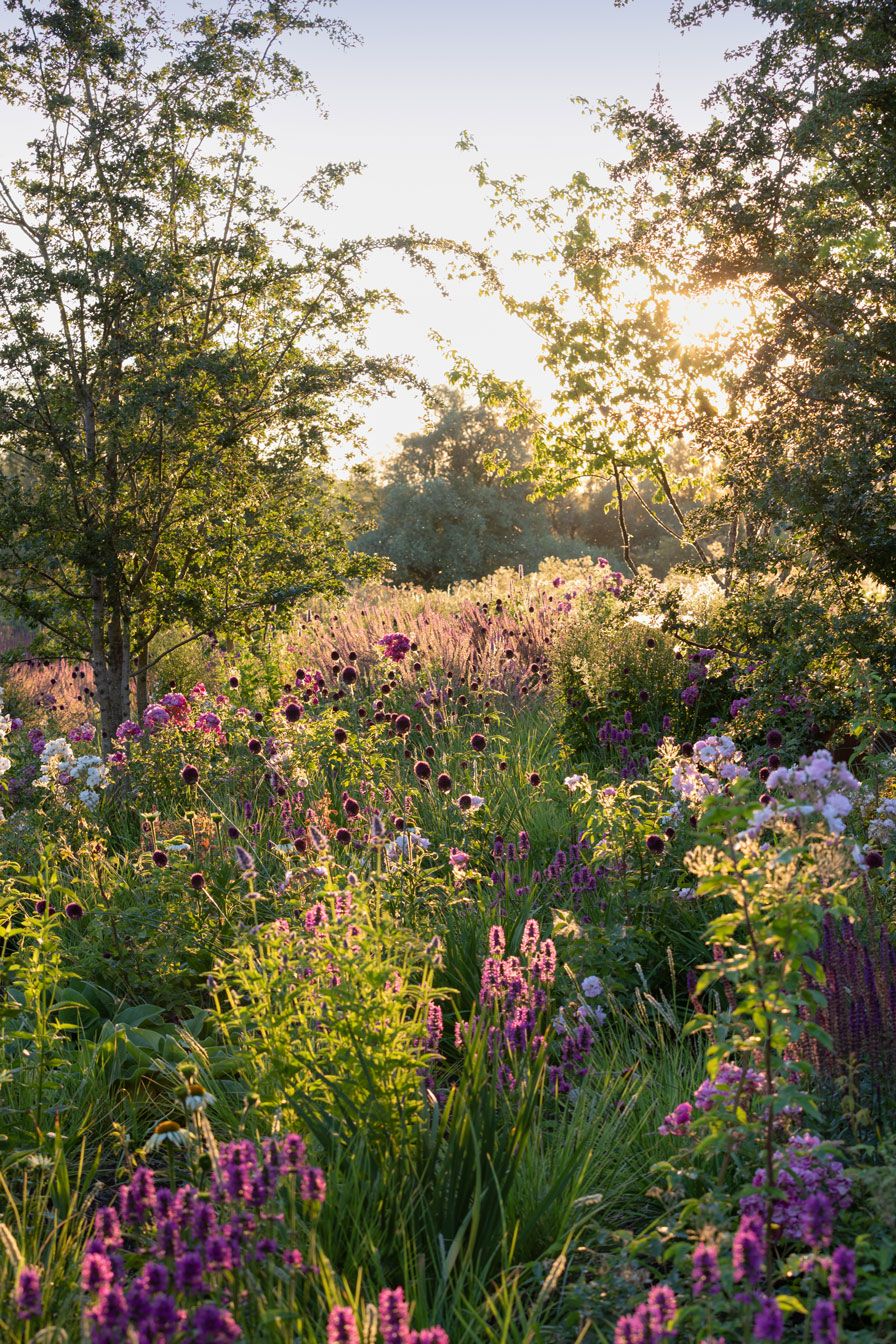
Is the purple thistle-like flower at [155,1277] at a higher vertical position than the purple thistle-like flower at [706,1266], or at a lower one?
higher

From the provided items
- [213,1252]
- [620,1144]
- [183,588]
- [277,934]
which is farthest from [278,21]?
[213,1252]

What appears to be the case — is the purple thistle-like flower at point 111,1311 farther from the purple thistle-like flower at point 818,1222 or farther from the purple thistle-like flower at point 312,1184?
the purple thistle-like flower at point 818,1222

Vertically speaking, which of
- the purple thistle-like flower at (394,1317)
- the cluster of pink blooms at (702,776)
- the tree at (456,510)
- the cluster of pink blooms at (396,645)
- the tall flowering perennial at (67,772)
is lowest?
the purple thistle-like flower at (394,1317)

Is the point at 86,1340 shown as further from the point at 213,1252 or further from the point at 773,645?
the point at 773,645

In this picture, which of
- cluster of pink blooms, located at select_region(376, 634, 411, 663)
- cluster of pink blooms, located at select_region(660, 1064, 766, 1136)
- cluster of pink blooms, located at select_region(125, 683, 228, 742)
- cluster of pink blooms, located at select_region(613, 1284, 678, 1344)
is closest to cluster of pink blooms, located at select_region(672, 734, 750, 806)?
cluster of pink blooms, located at select_region(660, 1064, 766, 1136)

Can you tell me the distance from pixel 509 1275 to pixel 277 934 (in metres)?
1.04

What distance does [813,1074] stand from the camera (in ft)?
9.30

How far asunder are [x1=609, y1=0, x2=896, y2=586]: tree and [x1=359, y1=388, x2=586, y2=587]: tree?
2190cm

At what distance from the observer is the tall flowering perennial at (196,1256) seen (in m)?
1.47

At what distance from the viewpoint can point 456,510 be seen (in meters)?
34.3

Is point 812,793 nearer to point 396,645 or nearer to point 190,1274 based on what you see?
point 190,1274

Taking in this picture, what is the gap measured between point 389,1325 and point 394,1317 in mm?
12

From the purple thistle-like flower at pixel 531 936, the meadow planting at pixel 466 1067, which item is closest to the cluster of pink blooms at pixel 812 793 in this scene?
the meadow planting at pixel 466 1067

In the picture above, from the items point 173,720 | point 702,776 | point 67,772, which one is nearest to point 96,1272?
point 702,776
